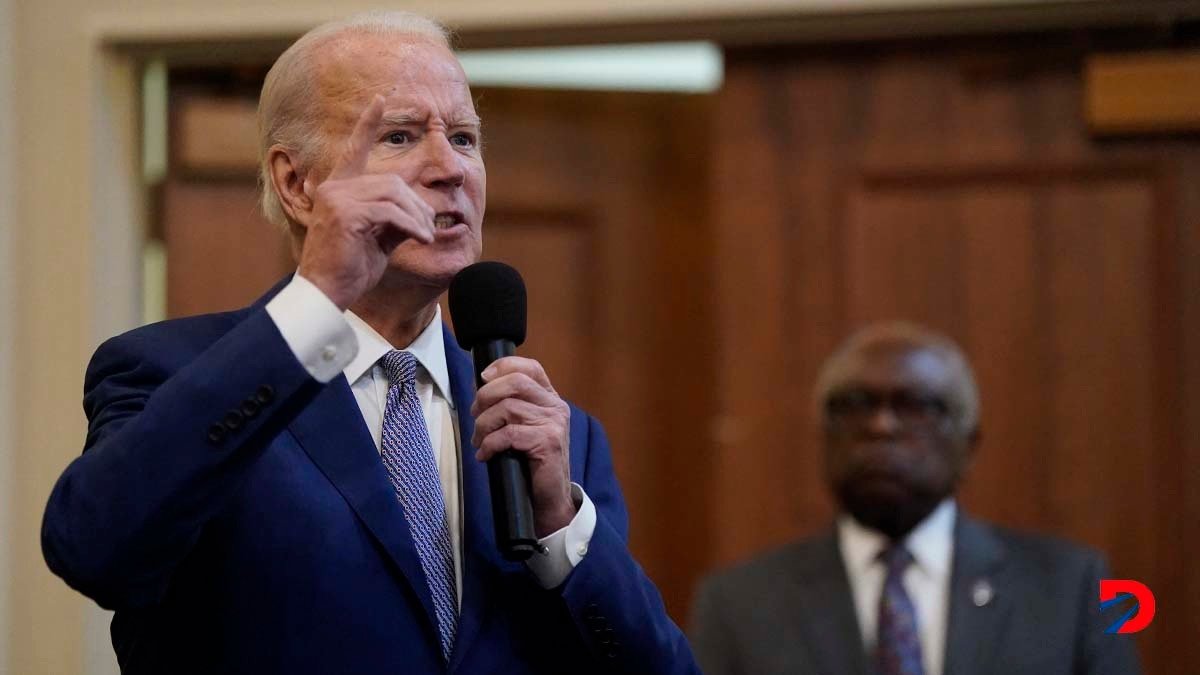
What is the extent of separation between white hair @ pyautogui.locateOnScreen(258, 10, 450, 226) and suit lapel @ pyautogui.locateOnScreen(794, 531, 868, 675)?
4.54 feet

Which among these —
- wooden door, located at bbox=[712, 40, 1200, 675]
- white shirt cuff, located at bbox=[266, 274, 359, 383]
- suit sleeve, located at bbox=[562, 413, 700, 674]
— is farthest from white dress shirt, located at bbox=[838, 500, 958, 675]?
white shirt cuff, located at bbox=[266, 274, 359, 383]

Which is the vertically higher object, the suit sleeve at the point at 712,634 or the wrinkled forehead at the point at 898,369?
the wrinkled forehead at the point at 898,369

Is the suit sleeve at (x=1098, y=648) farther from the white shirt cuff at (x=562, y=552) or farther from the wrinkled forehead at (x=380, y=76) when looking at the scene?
the wrinkled forehead at (x=380, y=76)

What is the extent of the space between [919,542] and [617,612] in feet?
4.68

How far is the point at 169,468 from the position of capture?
1.34m

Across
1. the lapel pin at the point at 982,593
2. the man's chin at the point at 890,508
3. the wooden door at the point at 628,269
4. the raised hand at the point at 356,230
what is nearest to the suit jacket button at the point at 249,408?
the raised hand at the point at 356,230

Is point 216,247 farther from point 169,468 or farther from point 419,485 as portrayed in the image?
point 169,468

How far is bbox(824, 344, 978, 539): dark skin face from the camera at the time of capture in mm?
2920

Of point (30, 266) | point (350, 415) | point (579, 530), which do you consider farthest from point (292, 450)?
point (30, 266)

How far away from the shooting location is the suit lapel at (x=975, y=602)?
258 cm

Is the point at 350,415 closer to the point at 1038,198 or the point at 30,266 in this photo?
the point at 30,266

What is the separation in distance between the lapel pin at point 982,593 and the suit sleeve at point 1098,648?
0.50ft

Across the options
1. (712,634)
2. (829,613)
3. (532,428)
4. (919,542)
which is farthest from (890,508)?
(532,428)

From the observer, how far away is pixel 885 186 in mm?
3381
